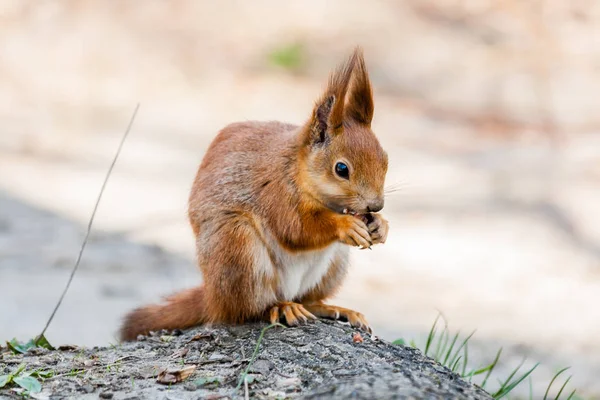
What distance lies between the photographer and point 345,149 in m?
2.96

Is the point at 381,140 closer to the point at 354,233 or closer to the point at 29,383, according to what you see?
the point at 354,233

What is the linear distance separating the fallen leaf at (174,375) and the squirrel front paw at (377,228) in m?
0.70

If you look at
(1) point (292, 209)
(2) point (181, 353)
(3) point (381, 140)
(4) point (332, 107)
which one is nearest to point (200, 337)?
(2) point (181, 353)

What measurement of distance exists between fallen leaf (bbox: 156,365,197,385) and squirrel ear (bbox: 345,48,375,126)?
101 centimetres

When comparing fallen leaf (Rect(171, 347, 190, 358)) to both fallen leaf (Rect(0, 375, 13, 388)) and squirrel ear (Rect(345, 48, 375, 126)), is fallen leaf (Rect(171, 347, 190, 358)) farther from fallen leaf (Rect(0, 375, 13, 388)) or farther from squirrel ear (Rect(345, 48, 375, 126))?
squirrel ear (Rect(345, 48, 375, 126))

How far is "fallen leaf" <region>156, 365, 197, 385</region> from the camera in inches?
105

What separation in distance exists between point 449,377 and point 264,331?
26.1 inches

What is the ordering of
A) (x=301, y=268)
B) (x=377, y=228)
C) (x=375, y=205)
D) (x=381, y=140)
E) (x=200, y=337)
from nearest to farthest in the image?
1. (x=375, y=205)
2. (x=377, y=228)
3. (x=200, y=337)
4. (x=301, y=268)
5. (x=381, y=140)

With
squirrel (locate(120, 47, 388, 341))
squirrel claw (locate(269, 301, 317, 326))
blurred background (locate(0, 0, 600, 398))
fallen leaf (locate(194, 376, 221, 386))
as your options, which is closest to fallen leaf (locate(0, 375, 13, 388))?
fallen leaf (locate(194, 376, 221, 386))

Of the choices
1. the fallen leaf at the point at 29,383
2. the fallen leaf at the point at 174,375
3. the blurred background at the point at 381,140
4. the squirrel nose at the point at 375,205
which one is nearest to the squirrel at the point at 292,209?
the squirrel nose at the point at 375,205

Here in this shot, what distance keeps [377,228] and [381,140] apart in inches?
220

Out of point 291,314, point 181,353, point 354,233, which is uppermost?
point 354,233

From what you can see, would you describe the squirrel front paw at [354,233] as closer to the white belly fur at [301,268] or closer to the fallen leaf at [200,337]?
the white belly fur at [301,268]

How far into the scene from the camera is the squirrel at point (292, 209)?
9.68 ft
